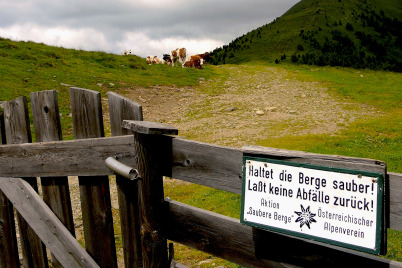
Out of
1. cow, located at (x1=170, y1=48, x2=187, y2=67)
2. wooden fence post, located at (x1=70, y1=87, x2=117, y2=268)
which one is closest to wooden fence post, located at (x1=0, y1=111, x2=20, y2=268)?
wooden fence post, located at (x1=70, y1=87, x2=117, y2=268)

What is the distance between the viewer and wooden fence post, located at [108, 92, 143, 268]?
8.80ft

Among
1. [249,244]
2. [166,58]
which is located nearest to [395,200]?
[249,244]

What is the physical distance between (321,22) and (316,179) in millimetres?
55809

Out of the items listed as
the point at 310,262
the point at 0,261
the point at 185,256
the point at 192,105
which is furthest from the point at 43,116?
the point at 192,105

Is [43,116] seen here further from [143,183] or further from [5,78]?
[5,78]

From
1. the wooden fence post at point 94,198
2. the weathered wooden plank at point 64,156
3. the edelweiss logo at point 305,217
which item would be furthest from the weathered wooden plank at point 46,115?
the edelweiss logo at point 305,217

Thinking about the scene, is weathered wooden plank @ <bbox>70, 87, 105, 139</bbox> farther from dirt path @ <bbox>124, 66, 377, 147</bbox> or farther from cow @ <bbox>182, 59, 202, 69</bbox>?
cow @ <bbox>182, 59, 202, 69</bbox>

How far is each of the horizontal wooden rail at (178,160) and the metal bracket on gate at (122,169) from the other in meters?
0.13

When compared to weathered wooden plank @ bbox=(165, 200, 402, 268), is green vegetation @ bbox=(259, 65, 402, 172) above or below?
below

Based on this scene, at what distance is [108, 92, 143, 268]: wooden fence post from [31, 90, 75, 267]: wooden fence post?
76cm

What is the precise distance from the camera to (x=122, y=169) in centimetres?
241

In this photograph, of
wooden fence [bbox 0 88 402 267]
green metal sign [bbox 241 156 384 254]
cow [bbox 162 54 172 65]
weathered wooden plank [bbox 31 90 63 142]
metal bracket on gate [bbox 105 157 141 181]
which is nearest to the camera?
green metal sign [bbox 241 156 384 254]

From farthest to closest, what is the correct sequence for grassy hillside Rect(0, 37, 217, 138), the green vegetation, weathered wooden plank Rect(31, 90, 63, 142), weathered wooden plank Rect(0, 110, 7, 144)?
grassy hillside Rect(0, 37, 217, 138), the green vegetation, weathered wooden plank Rect(0, 110, 7, 144), weathered wooden plank Rect(31, 90, 63, 142)

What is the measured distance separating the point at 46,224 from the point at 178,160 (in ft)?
5.50
